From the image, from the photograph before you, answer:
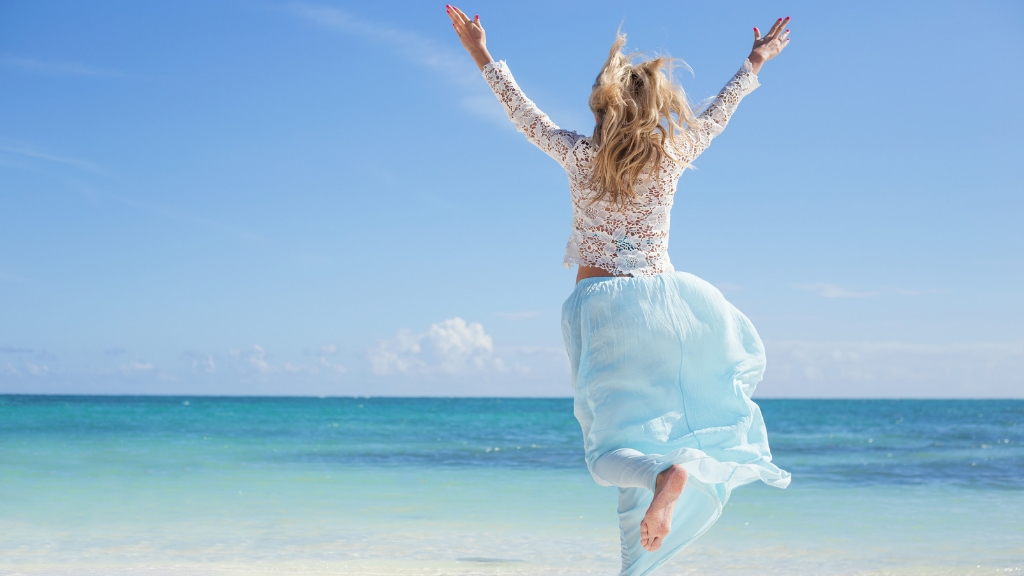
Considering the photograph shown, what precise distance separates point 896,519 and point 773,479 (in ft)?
18.3

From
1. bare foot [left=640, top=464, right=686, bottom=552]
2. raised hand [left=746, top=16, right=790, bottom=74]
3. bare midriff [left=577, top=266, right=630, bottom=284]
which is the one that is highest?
raised hand [left=746, top=16, right=790, bottom=74]

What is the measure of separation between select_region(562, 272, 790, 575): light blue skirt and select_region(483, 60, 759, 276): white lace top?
0.09 metres

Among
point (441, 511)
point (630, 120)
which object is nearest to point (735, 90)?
point (630, 120)

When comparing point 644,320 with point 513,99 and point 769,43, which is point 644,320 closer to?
point 513,99

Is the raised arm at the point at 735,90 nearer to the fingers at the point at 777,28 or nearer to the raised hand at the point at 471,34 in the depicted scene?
the fingers at the point at 777,28

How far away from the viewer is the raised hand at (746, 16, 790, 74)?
2.86m

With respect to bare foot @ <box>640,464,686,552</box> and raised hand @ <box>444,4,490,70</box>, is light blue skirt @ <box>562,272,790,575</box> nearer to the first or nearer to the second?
bare foot @ <box>640,464,686,552</box>

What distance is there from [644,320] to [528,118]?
75 centimetres

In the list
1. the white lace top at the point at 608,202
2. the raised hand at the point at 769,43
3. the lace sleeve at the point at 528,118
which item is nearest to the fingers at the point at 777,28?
the raised hand at the point at 769,43

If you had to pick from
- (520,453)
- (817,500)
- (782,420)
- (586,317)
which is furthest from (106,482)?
(782,420)

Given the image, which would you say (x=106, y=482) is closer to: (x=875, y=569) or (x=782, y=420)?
(x=875, y=569)

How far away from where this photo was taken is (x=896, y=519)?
23.5 ft

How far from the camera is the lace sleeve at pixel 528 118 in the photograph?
2607mm

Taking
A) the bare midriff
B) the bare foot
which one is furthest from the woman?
the bare foot
